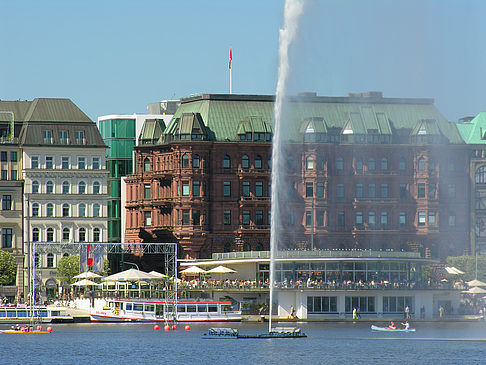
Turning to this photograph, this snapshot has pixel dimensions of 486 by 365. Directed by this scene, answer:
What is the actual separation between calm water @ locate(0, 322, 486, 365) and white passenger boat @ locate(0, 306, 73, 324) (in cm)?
652

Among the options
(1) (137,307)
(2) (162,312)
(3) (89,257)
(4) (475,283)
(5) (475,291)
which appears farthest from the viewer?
(3) (89,257)

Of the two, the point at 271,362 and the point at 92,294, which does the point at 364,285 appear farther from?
the point at 271,362

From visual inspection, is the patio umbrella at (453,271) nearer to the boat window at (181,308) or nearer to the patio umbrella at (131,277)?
the boat window at (181,308)

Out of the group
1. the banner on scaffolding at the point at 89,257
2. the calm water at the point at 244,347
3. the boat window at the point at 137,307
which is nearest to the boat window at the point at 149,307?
the boat window at the point at 137,307

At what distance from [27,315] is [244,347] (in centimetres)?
4093

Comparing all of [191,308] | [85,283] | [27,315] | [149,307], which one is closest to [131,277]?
[149,307]

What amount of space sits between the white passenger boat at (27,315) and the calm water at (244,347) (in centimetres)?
652

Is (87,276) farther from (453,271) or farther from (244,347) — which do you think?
(244,347)

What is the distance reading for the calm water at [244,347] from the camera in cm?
12988

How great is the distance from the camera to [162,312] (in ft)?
587

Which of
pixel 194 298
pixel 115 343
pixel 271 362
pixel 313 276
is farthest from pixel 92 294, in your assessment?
pixel 271 362

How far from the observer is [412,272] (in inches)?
7623

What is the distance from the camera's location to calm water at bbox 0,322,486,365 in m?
130

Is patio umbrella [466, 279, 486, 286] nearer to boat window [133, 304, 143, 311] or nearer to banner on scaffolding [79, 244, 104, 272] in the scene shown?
boat window [133, 304, 143, 311]
